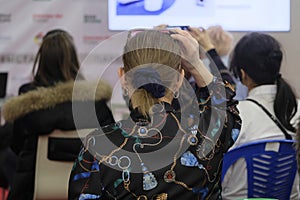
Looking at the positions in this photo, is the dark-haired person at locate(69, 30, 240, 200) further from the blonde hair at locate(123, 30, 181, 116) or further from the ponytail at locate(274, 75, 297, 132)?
the ponytail at locate(274, 75, 297, 132)

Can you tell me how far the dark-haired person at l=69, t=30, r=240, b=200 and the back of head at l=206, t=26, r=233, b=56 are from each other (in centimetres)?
118

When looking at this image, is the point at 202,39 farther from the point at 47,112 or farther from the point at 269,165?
the point at 47,112

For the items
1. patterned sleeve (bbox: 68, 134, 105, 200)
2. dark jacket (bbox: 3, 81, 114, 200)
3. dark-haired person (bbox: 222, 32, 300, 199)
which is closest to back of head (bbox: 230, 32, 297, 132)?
dark-haired person (bbox: 222, 32, 300, 199)

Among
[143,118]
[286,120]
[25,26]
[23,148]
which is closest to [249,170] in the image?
[286,120]

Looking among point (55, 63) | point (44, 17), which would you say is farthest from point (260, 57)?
point (44, 17)

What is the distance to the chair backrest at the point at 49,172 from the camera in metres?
2.36

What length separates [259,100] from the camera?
6.85 ft

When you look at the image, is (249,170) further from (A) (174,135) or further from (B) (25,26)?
(B) (25,26)

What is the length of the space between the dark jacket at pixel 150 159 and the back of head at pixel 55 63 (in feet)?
4.13

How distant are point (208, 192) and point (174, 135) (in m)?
0.18

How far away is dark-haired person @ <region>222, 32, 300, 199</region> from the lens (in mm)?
1970

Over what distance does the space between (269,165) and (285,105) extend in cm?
32

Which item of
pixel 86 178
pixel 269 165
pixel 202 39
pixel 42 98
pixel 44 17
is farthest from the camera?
pixel 44 17

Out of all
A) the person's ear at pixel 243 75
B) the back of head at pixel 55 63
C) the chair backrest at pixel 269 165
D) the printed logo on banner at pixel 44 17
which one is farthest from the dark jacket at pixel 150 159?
the printed logo on banner at pixel 44 17
